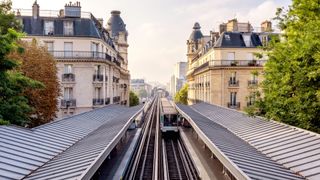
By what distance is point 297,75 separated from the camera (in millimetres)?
17141

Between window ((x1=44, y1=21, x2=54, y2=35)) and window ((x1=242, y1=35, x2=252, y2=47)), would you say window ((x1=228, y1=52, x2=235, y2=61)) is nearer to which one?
window ((x1=242, y1=35, x2=252, y2=47))

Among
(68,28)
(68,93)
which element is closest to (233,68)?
(68,93)

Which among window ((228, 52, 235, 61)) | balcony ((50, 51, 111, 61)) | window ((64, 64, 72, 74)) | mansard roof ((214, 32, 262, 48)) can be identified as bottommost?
window ((64, 64, 72, 74))

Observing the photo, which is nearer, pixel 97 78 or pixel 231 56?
pixel 97 78

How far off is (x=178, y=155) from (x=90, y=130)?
8.10 meters

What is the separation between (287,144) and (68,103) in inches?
1181

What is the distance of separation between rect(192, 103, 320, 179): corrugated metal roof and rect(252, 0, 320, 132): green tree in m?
2.30

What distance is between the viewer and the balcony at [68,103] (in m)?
36.9

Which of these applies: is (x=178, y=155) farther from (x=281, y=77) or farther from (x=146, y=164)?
(x=281, y=77)

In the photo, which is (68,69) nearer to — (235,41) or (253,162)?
(235,41)

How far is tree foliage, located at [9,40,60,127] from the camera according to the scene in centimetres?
2359

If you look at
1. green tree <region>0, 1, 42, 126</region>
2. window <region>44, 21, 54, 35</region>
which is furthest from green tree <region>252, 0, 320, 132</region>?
window <region>44, 21, 54, 35</region>

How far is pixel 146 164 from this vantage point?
2097 cm

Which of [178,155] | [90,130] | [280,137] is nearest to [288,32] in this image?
[280,137]
